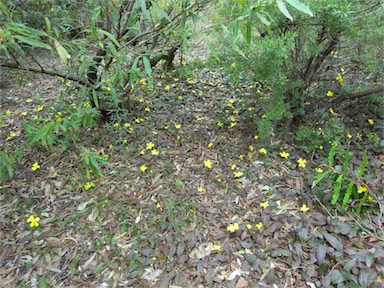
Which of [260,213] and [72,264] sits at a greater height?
[72,264]

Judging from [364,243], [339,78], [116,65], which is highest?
[116,65]

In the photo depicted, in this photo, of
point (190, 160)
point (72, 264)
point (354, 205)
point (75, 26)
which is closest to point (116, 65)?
point (75, 26)

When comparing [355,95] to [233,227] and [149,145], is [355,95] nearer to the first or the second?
[233,227]

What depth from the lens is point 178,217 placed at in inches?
84.7

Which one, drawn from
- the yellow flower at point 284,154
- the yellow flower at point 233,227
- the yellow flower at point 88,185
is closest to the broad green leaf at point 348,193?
the yellow flower at point 284,154

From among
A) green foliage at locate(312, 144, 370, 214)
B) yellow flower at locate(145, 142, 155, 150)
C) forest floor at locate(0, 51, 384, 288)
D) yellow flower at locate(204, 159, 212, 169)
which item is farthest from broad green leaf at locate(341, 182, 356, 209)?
yellow flower at locate(145, 142, 155, 150)

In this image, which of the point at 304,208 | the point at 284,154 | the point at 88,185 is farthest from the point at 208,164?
the point at 88,185

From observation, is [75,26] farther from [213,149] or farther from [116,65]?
[213,149]

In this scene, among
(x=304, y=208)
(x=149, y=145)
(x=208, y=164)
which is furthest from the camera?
(x=149, y=145)

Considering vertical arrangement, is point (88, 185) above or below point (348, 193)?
above

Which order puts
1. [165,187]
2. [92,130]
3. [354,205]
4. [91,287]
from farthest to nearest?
[92,130] → [165,187] → [354,205] → [91,287]

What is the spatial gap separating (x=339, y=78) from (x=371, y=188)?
0.96 m

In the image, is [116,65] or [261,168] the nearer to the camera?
[116,65]

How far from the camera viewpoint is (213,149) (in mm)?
2615
